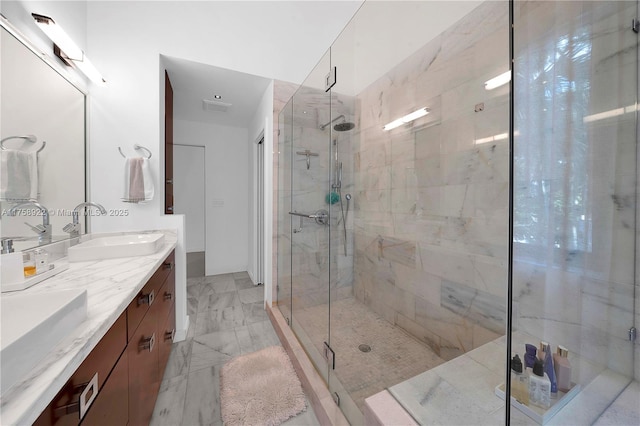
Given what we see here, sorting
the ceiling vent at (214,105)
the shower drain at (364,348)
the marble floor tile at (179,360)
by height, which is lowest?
the marble floor tile at (179,360)

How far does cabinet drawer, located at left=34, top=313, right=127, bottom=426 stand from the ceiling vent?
2617mm

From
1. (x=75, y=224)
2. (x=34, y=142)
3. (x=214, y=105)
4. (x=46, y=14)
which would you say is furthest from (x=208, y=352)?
(x=214, y=105)

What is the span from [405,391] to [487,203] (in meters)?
1.10

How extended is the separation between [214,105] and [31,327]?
284cm

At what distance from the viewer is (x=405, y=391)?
1.09 m

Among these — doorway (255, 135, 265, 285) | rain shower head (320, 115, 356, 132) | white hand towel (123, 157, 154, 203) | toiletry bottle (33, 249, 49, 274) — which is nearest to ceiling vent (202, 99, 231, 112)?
doorway (255, 135, 265, 285)

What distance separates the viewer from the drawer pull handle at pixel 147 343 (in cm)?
104

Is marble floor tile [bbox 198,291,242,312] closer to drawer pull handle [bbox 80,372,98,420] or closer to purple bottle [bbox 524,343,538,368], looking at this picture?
drawer pull handle [bbox 80,372,98,420]

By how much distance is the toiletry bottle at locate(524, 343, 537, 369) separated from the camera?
1.08 m

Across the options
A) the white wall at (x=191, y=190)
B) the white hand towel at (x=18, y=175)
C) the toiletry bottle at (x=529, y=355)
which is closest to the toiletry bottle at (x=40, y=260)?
the white hand towel at (x=18, y=175)

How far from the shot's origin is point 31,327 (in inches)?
22.9

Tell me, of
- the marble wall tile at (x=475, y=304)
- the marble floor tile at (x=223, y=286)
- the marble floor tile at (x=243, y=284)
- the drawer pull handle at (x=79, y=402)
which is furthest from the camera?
the marble floor tile at (x=243, y=284)

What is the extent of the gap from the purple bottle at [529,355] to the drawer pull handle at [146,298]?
1.70 meters

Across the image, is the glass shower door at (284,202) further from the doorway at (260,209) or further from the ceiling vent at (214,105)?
the ceiling vent at (214,105)
